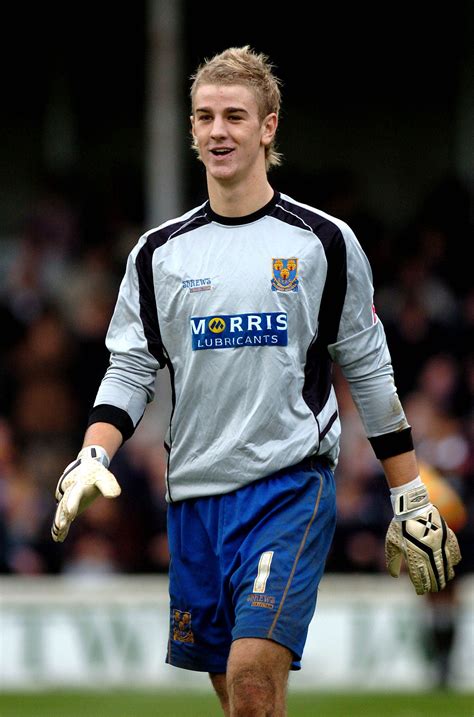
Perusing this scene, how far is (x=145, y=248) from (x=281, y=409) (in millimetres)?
741

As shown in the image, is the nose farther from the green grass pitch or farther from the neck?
the green grass pitch

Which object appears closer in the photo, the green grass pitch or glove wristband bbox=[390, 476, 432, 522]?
glove wristband bbox=[390, 476, 432, 522]

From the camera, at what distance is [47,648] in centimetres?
1151

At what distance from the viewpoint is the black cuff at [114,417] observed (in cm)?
534

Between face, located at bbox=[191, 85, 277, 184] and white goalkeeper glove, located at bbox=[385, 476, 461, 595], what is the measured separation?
1.21m

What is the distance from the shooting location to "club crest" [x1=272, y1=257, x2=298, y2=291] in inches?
207

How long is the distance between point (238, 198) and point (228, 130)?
24 centimetres

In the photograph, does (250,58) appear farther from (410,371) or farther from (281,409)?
(410,371)

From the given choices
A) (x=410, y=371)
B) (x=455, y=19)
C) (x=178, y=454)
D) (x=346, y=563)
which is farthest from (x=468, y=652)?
(x=455, y=19)

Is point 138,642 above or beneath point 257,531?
beneath

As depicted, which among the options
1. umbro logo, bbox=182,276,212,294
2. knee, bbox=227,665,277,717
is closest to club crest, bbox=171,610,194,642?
knee, bbox=227,665,277,717

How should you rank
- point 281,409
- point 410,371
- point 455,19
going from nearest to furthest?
point 281,409
point 410,371
point 455,19

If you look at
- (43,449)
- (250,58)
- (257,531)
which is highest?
(250,58)

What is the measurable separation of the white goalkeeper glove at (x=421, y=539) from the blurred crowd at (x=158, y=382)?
4.89m
